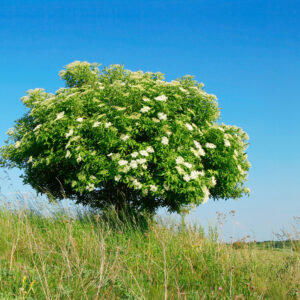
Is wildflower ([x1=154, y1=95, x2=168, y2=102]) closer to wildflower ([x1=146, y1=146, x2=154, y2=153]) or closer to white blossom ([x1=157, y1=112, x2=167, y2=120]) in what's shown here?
white blossom ([x1=157, y1=112, x2=167, y2=120])

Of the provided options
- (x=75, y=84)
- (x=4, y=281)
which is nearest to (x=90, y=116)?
(x=75, y=84)

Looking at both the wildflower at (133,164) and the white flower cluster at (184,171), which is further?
the white flower cluster at (184,171)

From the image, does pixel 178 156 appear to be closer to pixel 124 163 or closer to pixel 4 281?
pixel 124 163

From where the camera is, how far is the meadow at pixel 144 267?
4.88 m

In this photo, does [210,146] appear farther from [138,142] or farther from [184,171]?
[138,142]

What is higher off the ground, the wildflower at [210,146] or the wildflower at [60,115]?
the wildflower at [60,115]

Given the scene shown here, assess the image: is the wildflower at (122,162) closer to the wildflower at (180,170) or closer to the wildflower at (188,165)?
the wildflower at (180,170)

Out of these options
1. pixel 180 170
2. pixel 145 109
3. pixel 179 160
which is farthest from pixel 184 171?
pixel 145 109

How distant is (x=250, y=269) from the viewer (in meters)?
6.37

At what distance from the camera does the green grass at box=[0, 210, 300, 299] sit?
4.87 meters

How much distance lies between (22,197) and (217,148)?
623 centimetres

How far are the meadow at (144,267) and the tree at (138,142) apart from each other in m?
1.47

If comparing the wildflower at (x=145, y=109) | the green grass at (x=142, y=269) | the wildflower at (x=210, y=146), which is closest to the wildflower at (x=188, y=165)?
the wildflower at (x=210, y=146)

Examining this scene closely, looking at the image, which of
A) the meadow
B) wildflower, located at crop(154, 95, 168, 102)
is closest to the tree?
wildflower, located at crop(154, 95, 168, 102)
